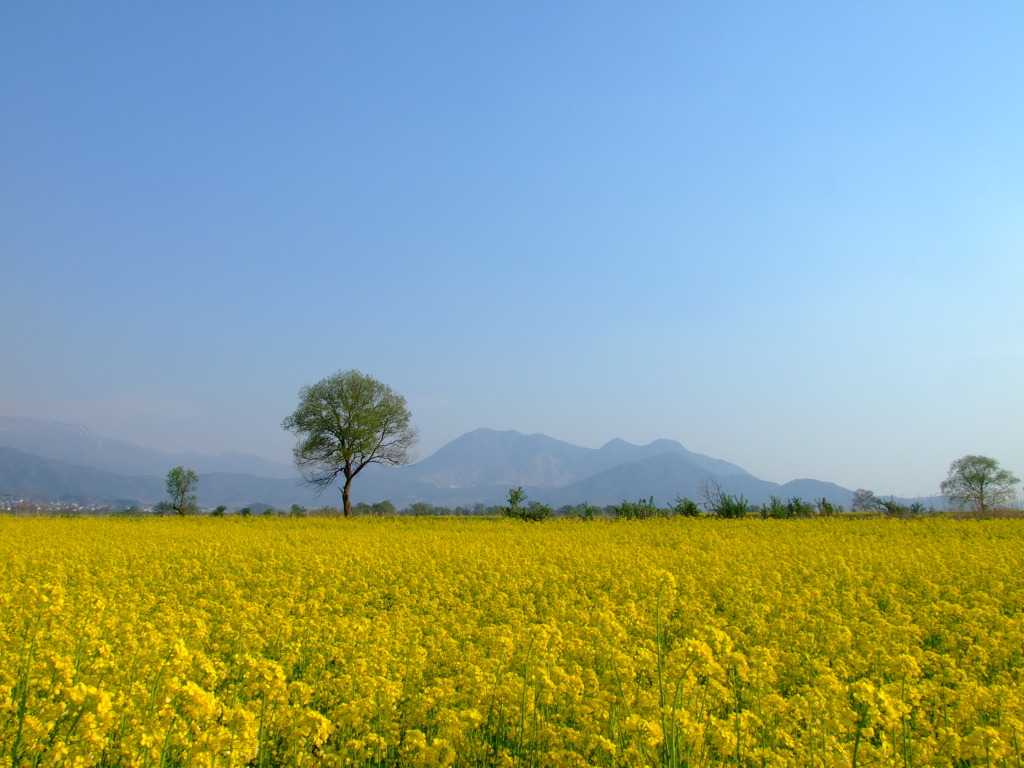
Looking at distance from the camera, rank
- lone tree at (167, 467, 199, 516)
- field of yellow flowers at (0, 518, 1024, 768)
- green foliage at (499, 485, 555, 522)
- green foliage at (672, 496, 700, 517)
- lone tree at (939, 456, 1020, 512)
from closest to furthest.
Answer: field of yellow flowers at (0, 518, 1024, 768) < green foliage at (672, 496, 700, 517) < green foliage at (499, 485, 555, 522) < lone tree at (167, 467, 199, 516) < lone tree at (939, 456, 1020, 512)

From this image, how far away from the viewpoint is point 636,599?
11516mm

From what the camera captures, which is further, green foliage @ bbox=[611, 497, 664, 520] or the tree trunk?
the tree trunk

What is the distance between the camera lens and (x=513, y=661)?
21.2 feet

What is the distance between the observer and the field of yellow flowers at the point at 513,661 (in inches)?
178

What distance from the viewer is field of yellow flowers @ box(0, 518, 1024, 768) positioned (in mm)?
4531

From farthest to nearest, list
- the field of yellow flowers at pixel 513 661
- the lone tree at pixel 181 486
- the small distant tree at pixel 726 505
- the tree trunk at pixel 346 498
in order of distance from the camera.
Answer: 1. the lone tree at pixel 181 486
2. the tree trunk at pixel 346 498
3. the small distant tree at pixel 726 505
4. the field of yellow flowers at pixel 513 661

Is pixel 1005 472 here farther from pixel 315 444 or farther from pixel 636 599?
pixel 636 599

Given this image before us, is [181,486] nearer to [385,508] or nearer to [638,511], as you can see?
[385,508]

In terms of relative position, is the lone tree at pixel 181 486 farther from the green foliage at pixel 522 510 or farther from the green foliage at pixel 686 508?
the green foliage at pixel 686 508

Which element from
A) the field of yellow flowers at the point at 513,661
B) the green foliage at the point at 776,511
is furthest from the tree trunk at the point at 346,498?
the field of yellow flowers at the point at 513,661

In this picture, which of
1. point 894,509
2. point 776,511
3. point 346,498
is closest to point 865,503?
point 894,509

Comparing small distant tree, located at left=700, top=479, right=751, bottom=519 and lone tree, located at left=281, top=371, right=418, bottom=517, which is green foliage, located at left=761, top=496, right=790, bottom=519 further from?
lone tree, located at left=281, top=371, right=418, bottom=517

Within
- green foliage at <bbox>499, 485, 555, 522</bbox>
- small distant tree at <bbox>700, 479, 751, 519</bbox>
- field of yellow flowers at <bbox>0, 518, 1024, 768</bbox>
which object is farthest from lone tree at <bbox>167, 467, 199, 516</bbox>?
field of yellow flowers at <bbox>0, 518, 1024, 768</bbox>

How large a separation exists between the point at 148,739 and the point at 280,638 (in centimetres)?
418
